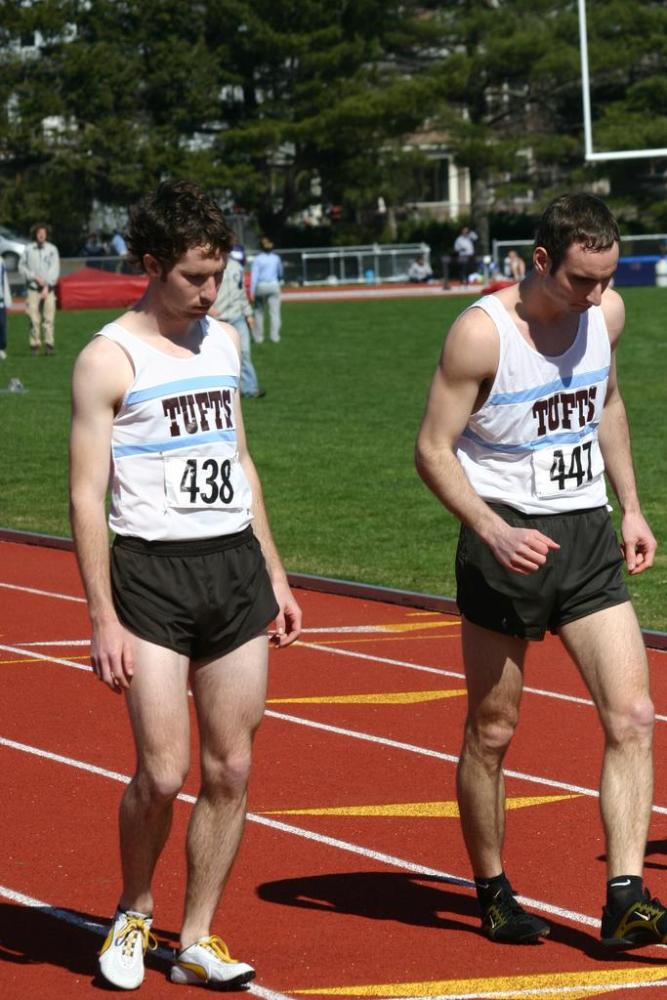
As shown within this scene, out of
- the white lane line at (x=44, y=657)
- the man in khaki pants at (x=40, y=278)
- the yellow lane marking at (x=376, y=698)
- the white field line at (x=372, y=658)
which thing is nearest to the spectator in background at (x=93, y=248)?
the man in khaki pants at (x=40, y=278)

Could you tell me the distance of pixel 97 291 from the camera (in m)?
45.9

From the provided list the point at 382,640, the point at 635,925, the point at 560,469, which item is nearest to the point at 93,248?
the point at 382,640

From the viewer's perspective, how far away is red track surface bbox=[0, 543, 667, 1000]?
5.12m

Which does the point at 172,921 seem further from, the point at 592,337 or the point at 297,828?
the point at 592,337

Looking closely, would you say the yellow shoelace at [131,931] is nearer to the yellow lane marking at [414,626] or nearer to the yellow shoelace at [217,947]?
the yellow shoelace at [217,947]

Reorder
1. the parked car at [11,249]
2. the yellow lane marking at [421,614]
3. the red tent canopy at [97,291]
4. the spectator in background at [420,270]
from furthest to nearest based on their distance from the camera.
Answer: the spectator in background at [420,270], the parked car at [11,249], the red tent canopy at [97,291], the yellow lane marking at [421,614]

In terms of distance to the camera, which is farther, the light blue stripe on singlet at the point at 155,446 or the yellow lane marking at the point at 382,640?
the yellow lane marking at the point at 382,640

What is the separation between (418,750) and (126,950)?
2.82 m

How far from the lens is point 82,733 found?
25.9 ft

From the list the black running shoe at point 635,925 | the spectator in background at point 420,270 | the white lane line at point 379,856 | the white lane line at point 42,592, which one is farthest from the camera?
the spectator in background at point 420,270

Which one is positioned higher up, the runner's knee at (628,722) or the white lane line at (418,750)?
the runner's knee at (628,722)

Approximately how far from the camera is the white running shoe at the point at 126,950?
491 cm

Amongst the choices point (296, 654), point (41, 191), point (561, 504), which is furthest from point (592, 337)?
point (41, 191)

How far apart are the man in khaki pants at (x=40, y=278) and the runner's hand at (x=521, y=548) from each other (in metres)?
23.0
